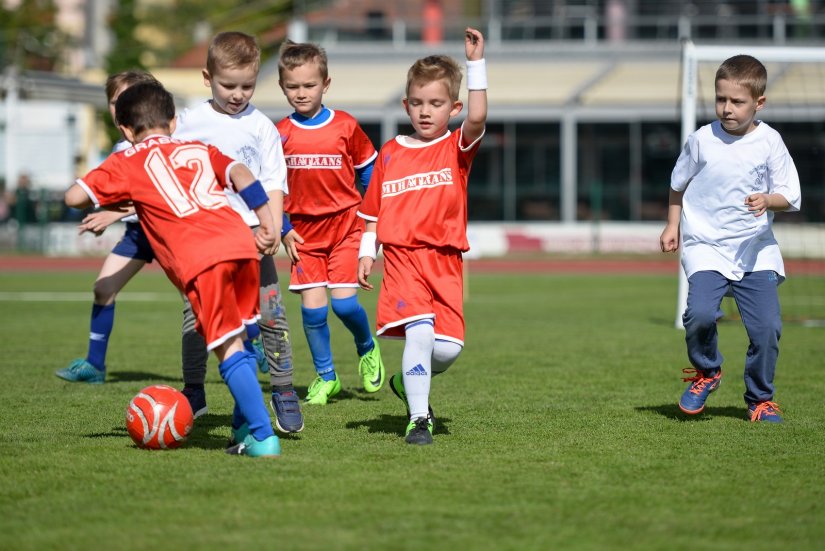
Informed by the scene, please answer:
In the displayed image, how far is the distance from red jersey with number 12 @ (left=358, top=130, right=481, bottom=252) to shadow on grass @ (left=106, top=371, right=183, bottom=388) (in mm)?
2892

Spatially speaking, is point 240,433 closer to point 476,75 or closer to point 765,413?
point 476,75

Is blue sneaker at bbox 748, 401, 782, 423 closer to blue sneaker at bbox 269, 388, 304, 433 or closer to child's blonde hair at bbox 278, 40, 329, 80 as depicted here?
blue sneaker at bbox 269, 388, 304, 433

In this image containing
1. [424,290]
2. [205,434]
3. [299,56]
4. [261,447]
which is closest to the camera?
[261,447]

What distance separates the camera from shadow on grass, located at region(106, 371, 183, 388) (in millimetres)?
8685

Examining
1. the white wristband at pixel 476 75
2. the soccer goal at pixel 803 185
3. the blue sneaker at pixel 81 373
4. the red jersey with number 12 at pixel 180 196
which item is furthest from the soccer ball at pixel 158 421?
the soccer goal at pixel 803 185

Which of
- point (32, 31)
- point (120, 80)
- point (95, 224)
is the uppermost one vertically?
point (32, 31)

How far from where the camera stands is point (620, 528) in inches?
169

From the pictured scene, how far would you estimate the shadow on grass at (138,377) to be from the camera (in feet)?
28.5

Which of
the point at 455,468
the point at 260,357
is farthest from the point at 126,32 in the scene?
the point at 455,468

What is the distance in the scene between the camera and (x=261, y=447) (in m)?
5.52

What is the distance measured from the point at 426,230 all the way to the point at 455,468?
1.36 m

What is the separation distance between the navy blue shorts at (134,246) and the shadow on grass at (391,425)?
2.33 meters

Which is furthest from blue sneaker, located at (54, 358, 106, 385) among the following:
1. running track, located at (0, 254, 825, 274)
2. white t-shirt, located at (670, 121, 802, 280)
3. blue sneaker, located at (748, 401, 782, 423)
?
running track, located at (0, 254, 825, 274)

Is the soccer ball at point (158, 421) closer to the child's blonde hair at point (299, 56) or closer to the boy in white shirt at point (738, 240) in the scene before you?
the child's blonde hair at point (299, 56)
